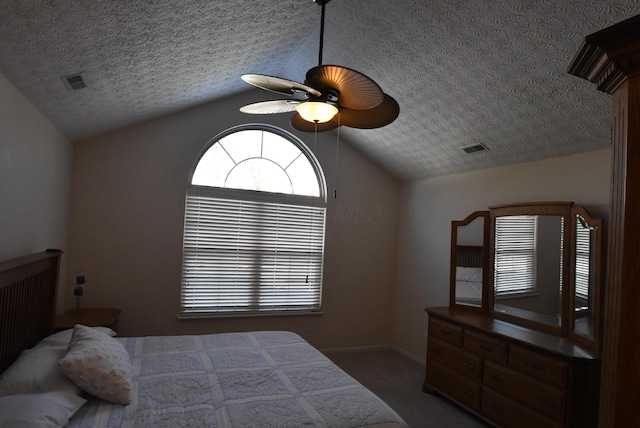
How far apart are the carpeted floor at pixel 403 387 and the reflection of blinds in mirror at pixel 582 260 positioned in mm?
1317

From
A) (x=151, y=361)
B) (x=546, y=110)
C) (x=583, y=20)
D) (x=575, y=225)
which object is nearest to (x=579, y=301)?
(x=575, y=225)

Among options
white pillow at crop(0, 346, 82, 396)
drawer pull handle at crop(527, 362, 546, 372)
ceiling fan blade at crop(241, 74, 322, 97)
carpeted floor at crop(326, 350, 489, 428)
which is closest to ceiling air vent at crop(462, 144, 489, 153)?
drawer pull handle at crop(527, 362, 546, 372)

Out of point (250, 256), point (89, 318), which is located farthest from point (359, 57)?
point (89, 318)

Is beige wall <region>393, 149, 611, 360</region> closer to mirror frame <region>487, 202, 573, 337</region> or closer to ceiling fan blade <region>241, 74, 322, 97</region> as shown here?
mirror frame <region>487, 202, 573, 337</region>

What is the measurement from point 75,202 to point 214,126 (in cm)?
154

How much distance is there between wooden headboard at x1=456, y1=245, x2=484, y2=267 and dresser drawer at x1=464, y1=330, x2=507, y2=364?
80cm

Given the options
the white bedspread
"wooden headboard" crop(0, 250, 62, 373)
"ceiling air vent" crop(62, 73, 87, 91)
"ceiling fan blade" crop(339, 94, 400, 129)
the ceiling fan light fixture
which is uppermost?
"ceiling air vent" crop(62, 73, 87, 91)

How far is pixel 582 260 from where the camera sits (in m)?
2.88

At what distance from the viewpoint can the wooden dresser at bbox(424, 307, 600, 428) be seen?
2.49 meters

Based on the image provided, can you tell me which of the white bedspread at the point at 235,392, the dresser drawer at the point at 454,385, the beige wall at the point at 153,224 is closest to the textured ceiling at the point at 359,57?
the beige wall at the point at 153,224

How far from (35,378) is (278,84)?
1812 mm

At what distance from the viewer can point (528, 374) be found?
9.00 ft

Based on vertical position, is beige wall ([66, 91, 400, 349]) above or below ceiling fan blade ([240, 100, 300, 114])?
below

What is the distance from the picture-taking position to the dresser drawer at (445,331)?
11.1 ft
